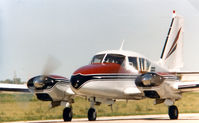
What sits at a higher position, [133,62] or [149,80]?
[133,62]

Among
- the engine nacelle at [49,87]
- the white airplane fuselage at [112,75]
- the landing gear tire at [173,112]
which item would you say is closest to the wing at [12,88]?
the engine nacelle at [49,87]

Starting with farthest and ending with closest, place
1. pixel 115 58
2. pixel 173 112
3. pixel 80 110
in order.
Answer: pixel 80 110 → pixel 173 112 → pixel 115 58

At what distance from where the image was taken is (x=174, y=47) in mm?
29031

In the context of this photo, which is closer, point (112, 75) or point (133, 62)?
point (112, 75)

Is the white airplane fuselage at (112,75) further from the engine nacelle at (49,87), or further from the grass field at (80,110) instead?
the grass field at (80,110)

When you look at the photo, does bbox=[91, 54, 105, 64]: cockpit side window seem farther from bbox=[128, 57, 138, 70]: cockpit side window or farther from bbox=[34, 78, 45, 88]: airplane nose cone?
bbox=[34, 78, 45, 88]: airplane nose cone

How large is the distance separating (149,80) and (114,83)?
1.84m

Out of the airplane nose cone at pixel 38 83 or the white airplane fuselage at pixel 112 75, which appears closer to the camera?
the white airplane fuselage at pixel 112 75

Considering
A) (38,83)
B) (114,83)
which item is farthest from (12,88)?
(114,83)

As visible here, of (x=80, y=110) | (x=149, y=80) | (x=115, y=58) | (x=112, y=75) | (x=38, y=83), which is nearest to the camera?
(x=149, y=80)

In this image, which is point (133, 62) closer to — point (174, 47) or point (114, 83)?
point (114, 83)

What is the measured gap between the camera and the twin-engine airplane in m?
21.8

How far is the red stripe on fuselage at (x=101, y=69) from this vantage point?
71.2 feet

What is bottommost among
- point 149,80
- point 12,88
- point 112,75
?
point 12,88
